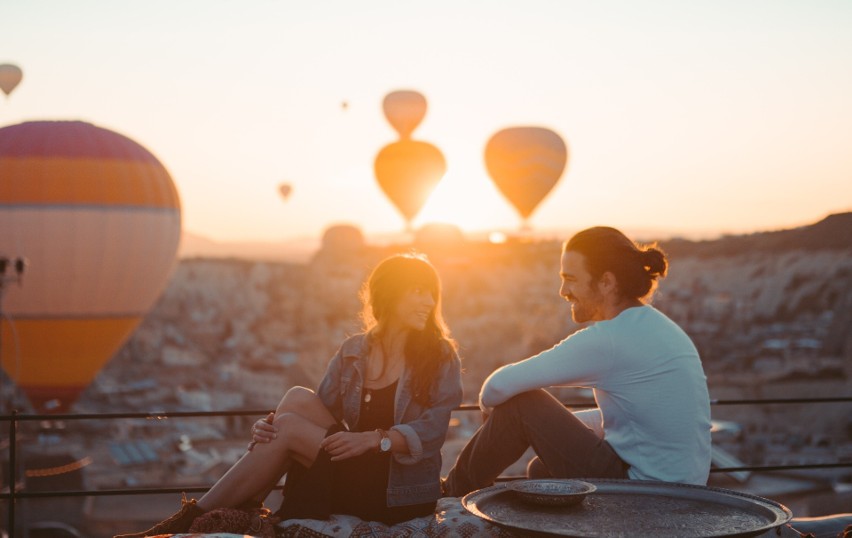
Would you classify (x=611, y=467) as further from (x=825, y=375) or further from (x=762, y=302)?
(x=762, y=302)

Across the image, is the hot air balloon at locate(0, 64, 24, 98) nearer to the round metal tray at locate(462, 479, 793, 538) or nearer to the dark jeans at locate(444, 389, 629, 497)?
the dark jeans at locate(444, 389, 629, 497)

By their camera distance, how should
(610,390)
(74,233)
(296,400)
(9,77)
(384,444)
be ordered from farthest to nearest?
(9,77) < (74,233) < (296,400) < (384,444) < (610,390)

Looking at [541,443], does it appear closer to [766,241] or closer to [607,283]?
[607,283]

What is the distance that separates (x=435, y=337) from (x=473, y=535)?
0.74 metres

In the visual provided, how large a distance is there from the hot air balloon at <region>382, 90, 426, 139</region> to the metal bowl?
31088 millimetres

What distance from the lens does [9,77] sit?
2358 cm

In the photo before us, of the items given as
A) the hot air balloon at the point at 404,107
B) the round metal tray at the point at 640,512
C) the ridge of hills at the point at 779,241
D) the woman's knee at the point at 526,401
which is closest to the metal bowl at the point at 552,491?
the round metal tray at the point at 640,512

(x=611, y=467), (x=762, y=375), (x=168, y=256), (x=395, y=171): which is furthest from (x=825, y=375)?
(x=611, y=467)

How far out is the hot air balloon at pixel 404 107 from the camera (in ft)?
109

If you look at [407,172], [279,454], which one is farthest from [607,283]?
[407,172]

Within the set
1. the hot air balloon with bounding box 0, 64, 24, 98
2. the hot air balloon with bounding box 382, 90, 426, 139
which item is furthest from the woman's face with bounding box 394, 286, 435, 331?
the hot air balloon with bounding box 382, 90, 426, 139

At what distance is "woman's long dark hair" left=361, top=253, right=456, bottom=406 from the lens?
133 inches

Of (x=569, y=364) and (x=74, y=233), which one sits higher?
(x=74, y=233)

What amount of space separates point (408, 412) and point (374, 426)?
0.15m
